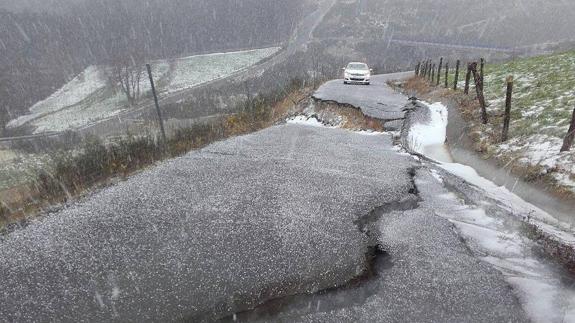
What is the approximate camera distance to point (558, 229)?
4.98 metres

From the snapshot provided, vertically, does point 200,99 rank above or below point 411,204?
below

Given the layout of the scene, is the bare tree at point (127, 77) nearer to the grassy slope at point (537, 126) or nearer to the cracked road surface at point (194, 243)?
the grassy slope at point (537, 126)

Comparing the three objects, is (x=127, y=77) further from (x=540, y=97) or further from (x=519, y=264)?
(x=519, y=264)

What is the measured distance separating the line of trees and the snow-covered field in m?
3.29

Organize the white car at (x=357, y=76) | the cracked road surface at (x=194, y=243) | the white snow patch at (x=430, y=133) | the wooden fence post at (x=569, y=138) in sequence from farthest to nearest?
the white car at (x=357, y=76) → the white snow patch at (x=430, y=133) → the wooden fence post at (x=569, y=138) → the cracked road surface at (x=194, y=243)

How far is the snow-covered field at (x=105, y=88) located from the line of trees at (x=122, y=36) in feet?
10.8

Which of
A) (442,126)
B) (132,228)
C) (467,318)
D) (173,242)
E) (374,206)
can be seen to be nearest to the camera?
(467,318)

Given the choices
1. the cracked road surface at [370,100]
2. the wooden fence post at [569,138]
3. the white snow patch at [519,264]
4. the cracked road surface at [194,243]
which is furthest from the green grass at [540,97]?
the white snow patch at [519,264]

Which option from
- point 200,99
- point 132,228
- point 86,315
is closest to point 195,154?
point 132,228

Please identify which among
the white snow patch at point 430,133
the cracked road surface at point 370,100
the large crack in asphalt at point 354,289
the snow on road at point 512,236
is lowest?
the white snow patch at point 430,133

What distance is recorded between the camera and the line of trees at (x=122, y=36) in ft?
241

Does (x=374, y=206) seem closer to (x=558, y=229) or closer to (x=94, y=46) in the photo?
(x=558, y=229)

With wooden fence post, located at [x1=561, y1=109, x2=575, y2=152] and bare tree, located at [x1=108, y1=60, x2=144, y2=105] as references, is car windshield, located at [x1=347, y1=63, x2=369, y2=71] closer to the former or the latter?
wooden fence post, located at [x1=561, y1=109, x2=575, y2=152]

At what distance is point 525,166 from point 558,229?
225 cm
